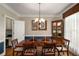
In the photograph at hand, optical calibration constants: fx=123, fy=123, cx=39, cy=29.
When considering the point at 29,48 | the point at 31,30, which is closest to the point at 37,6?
the point at 29,48

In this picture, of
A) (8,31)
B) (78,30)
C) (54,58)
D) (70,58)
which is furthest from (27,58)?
(8,31)

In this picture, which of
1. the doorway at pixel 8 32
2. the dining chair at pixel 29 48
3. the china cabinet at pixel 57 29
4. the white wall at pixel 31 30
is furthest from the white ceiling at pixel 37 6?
the white wall at pixel 31 30

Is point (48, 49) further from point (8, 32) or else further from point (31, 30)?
point (31, 30)

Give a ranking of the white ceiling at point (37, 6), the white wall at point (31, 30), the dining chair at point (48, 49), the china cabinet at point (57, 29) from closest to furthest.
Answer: the dining chair at point (48, 49), the white ceiling at point (37, 6), the china cabinet at point (57, 29), the white wall at point (31, 30)

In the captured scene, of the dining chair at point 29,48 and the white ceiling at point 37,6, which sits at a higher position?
the white ceiling at point 37,6

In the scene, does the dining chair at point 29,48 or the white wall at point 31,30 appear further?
the white wall at point 31,30

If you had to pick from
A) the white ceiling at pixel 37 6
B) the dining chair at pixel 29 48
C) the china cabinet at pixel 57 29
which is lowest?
the dining chair at pixel 29 48

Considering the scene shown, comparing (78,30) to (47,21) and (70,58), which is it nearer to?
(70,58)

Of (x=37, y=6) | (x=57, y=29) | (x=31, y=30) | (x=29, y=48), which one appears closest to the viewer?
(x=29, y=48)

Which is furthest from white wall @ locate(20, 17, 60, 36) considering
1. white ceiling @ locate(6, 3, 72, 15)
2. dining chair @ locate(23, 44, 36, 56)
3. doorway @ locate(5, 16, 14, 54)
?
dining chair @ locate(23, 44, 36, 56)

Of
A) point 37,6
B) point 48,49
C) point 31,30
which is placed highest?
point 37,6

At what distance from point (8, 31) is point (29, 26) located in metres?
1.51

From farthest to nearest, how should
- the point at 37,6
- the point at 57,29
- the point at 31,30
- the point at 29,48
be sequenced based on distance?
the point at 31,30 < the point at 57,29 < the point at 37,6 < the point at 29,48

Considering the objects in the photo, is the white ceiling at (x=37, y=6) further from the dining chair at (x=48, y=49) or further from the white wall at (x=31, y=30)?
the white wall at (x=31, y=30)
